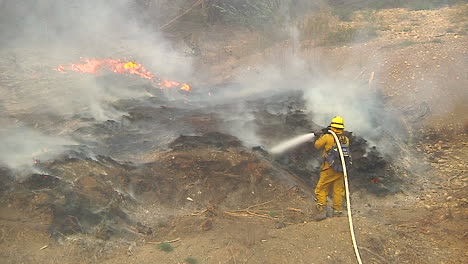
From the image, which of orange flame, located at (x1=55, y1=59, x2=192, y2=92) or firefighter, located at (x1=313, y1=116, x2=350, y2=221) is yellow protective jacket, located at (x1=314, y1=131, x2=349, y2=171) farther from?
orange flame, located at (x1=55, y1=59, x2=192, y2=92)

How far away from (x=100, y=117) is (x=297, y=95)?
532cm

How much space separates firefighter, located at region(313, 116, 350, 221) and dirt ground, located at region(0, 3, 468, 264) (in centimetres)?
28

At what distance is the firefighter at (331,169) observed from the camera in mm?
6074

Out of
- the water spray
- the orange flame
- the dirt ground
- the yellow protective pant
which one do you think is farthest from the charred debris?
the orange flame

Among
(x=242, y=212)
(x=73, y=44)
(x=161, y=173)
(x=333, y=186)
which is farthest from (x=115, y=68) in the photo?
(x=333, y=186)

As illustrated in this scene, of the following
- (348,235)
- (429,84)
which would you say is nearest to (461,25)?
(429,84)

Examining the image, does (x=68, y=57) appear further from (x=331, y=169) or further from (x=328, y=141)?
(x=331, y=169)

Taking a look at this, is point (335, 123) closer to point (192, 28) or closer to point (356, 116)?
point (356, 116)

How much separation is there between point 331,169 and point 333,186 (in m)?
0.39

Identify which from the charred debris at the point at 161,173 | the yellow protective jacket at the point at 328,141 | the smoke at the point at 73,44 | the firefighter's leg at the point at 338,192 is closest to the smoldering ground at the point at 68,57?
the smoke at the point at 73,44

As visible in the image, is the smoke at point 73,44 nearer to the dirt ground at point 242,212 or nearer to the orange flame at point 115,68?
the orange flame at point 115,68

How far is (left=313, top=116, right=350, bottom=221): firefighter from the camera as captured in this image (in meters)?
6.07

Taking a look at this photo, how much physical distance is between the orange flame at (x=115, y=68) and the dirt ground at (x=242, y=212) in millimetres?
4377

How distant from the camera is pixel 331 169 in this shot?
244 inches
